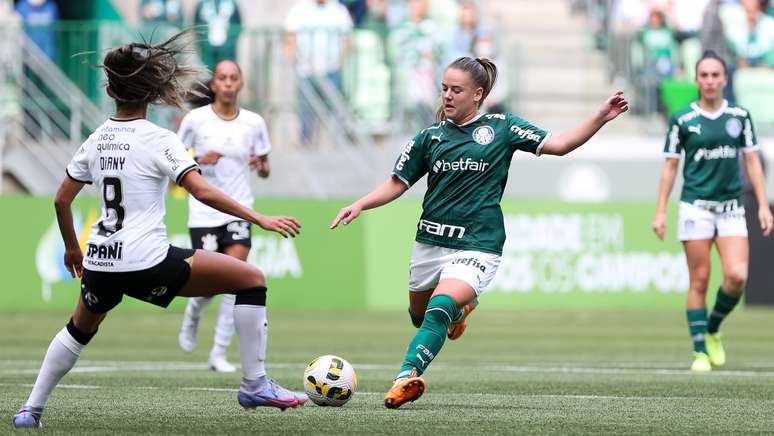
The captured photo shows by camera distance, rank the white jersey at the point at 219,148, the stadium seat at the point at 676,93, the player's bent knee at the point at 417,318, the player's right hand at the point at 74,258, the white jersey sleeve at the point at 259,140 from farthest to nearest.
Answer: the stadium seat at the point at 676,93, the white jersey sleeve at the point at 259,140, the white jersey at the point at 219,148, the player's bent knee at the point at 417,318, the player's right hand at the point at 74,258

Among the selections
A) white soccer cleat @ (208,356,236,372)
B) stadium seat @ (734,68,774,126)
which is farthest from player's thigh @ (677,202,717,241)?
stadium seat @ (734,68,774,126)

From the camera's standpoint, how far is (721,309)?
1268cm

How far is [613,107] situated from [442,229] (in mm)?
1204

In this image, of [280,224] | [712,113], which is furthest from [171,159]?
[712,113]

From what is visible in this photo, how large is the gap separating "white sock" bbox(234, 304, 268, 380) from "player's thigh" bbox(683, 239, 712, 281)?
5.18 m

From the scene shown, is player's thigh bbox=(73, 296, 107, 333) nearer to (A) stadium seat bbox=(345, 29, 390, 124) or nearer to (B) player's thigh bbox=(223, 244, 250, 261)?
(B) player's thigh bbox=(223, 244, 250, 261)

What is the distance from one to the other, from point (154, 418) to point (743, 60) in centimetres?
1946

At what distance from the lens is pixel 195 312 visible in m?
12.7

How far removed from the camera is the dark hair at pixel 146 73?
25.3ft

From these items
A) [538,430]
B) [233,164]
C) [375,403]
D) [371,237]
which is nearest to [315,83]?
[371,237]

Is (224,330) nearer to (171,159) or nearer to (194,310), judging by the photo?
(194,310)

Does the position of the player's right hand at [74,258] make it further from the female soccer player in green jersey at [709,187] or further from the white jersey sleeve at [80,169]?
the female soccer player in green jersey at [709,187]

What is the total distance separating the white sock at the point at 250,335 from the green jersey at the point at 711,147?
5.28m

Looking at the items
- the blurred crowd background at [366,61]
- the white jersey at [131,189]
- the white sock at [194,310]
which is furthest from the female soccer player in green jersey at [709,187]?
the blurred crowd background at [366,61]
